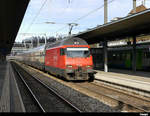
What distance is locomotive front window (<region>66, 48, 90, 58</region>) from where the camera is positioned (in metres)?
13.9

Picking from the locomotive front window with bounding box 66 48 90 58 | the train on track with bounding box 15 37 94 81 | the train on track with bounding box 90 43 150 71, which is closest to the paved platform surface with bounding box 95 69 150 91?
the train on track with bounding box 15 37 94 81

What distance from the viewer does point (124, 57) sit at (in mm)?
22875

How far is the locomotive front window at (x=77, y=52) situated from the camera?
45.6 feet

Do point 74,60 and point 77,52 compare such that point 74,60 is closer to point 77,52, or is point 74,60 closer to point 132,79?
point 77,52

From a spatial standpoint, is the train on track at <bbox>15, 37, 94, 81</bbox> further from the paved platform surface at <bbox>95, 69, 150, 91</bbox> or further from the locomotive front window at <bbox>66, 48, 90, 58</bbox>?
the paved platform surface at <bbox>95, 69, 150, 91</bbox>

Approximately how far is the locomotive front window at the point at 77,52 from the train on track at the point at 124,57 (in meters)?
3.89

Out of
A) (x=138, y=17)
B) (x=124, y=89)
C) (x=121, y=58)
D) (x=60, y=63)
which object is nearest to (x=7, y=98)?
(x=60, y=63)

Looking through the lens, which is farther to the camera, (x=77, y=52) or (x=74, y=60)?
(x=77, y=52)

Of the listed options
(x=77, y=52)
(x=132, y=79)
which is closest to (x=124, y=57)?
(x=132, y=79)

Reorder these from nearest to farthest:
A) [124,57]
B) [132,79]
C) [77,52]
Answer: [132,79]
[77,52]
[124,57]

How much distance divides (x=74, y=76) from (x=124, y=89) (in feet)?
12.2

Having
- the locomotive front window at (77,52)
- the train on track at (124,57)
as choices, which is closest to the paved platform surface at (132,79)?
the locomotive front window at (77,52)

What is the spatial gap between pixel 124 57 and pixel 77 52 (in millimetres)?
10490

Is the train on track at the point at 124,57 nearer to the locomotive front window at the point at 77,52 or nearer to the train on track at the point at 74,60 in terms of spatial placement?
the locomotive front window at the point at 77,52
